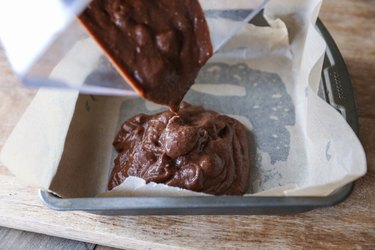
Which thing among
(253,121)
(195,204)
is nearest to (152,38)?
(195,204)

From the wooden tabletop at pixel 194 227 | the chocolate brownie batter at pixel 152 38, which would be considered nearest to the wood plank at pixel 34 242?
the wooden tabletop at pixel 194 227

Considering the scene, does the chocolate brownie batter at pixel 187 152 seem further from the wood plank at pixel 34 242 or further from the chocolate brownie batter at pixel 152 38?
the chocolate brownie batter at pixel 152 38

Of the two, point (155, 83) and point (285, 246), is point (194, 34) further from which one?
point (285, 246)

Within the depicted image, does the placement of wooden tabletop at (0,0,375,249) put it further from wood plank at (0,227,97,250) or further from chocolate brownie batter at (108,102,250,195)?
chocolate brownie batter at (108,102,250,195)

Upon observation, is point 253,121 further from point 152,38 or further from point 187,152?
point 152,38

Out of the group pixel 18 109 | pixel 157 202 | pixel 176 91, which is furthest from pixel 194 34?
pixel 18 109
